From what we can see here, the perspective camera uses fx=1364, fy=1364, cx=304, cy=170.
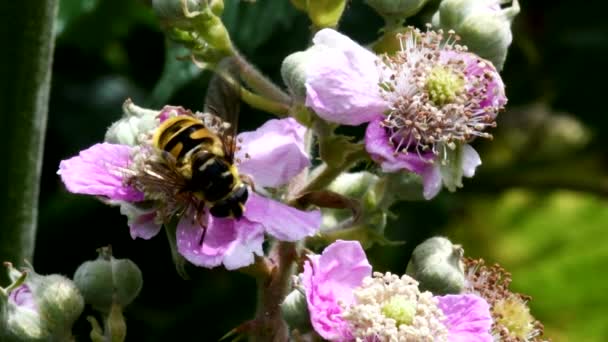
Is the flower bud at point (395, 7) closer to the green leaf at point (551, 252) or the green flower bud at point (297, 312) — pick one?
the green flower bud at point (297, 312)

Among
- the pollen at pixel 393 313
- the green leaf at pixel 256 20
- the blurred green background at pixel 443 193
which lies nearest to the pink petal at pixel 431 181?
the pollen at pixel 393 313

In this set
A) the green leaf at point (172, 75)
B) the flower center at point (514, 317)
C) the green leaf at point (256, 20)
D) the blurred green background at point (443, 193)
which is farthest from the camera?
the blurred green background at point (443, 193)

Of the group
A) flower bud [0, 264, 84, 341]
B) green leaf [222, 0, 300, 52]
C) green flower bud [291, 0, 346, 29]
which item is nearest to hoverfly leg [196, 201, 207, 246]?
flower bud [0, 264, 84, 341]

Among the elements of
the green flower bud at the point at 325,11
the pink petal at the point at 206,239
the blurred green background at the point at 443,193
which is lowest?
the blurred green background at the point at 443,193

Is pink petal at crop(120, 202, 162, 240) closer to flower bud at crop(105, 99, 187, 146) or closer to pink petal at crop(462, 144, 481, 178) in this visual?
flower bud at crop(105, 99, 187, 146)

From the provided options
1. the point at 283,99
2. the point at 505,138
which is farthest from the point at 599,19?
the point at 283,99

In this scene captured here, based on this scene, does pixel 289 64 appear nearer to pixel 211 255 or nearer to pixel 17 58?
pixel 211 255
